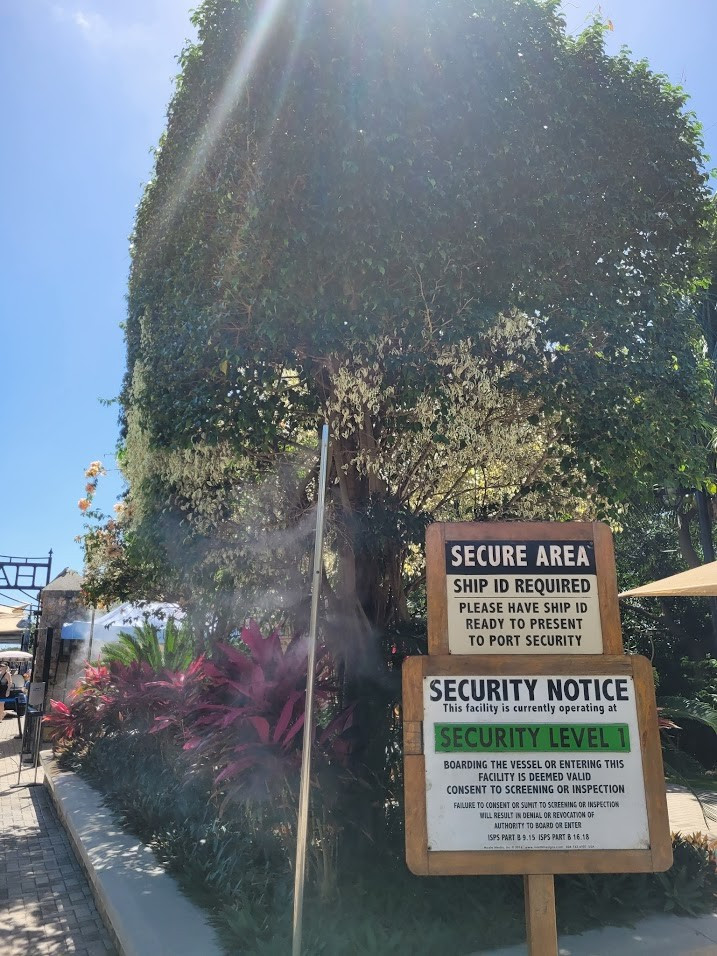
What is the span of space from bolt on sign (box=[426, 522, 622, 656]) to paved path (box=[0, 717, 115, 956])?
354cm

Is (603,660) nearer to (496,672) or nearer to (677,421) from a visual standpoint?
(496,672)

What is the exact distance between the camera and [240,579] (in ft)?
25.3

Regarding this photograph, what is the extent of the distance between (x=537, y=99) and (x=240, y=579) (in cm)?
557

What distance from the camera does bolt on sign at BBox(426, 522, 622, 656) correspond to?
2861 millimetres

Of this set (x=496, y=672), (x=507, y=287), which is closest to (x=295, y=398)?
(x=507, y=287)

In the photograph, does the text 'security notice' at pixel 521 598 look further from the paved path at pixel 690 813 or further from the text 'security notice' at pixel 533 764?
the paved path at pixel 690 813

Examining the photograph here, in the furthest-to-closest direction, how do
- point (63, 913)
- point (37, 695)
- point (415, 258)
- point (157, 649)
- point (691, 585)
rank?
1. point (157, 649)
2. point (37, 695)
3. point (691, 585)
4. point (415, 258)
5. point (63, 913)

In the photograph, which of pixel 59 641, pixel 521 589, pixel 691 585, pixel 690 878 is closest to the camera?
pixel 521 589

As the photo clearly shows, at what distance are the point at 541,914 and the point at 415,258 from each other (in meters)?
4.32

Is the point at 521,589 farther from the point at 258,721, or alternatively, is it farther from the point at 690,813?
the point at 690,813

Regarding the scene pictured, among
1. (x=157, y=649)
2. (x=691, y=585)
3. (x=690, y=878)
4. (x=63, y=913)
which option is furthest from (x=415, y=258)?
(x=157, y=649)

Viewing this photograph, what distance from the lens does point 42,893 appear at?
5.57 meters

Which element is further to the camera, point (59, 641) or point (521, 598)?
point (59, 641)

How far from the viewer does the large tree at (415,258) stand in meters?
5.47
